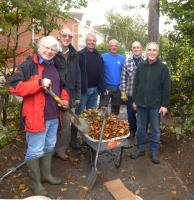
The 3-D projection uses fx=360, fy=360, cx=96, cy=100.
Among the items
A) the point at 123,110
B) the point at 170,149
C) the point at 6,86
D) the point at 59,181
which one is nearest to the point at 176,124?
the point at 170,149

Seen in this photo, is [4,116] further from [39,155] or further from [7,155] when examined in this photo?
[39,155]

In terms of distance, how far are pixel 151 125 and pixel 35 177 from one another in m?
2.29

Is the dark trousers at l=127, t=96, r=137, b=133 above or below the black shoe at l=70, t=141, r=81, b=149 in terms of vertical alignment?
above

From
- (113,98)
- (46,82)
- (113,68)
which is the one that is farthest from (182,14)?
(46,82)

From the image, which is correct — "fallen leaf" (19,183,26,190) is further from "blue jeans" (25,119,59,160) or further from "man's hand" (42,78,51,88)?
"man's hand" (42,78,51,88)

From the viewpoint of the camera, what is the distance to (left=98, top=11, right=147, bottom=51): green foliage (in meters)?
43.9

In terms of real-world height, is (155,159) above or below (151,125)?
below

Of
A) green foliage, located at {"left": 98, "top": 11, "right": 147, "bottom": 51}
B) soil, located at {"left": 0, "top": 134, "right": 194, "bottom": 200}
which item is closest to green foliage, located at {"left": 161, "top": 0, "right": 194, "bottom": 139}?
soil, located at {"left": 0, "top": 134, "right": 194, "bottom": 200}

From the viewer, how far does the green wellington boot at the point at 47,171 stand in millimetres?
5086

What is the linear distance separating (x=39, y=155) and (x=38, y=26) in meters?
2.81

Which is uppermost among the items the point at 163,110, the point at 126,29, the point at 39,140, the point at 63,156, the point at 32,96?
the point at 126,29

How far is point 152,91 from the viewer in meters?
5.98

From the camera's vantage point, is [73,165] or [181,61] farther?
[181,61]

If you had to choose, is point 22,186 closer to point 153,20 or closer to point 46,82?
point 46,82
